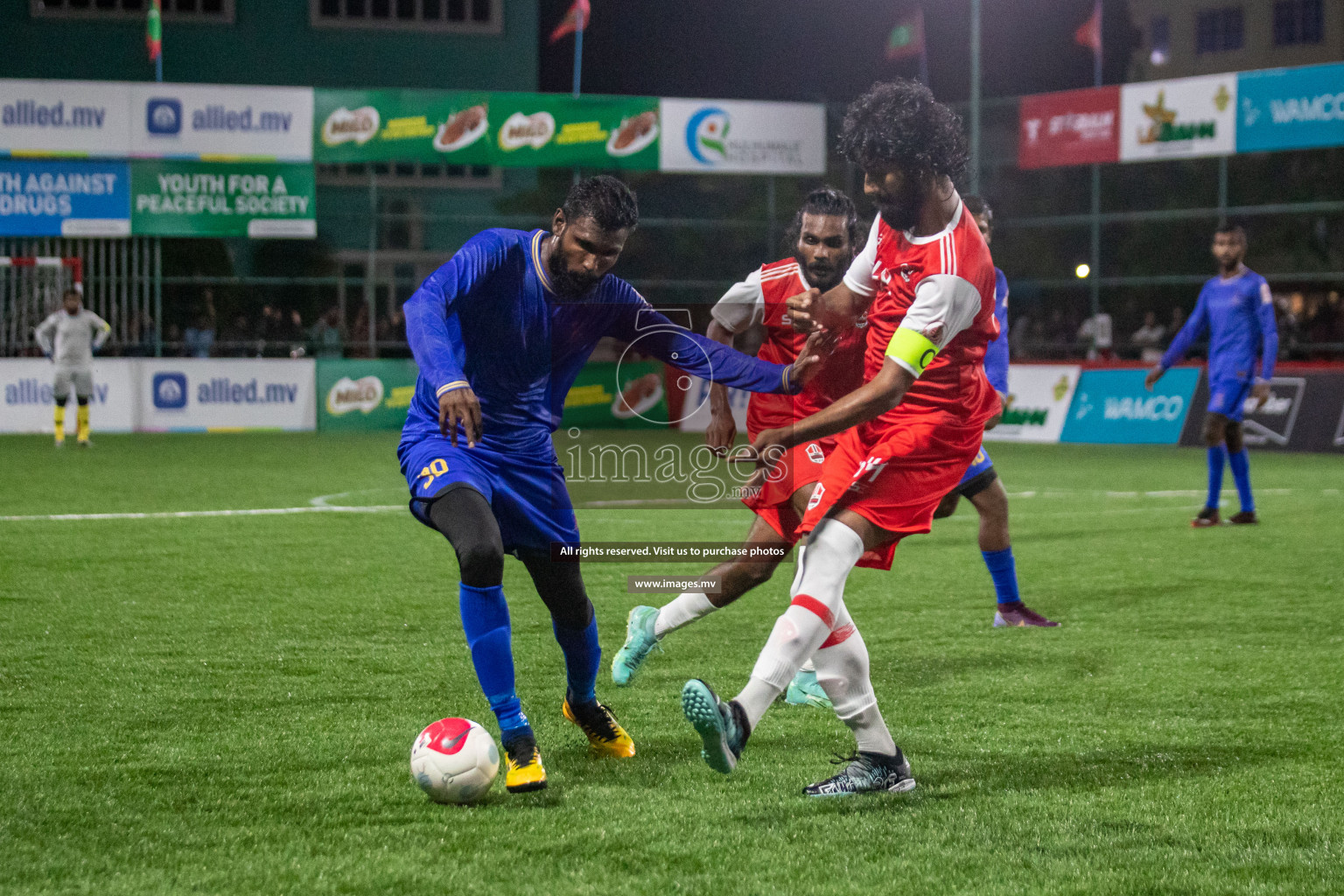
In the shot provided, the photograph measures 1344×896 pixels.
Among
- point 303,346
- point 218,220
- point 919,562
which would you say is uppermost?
point 218,220

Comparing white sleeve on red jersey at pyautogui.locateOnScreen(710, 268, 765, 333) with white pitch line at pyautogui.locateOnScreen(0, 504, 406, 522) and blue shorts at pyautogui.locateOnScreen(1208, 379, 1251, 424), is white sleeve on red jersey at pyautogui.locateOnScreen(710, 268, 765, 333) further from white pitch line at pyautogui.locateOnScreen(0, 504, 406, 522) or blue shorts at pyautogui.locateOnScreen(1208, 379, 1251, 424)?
white pitch line at pyautogui.locateOnScreen(0, 504, 406, 522)

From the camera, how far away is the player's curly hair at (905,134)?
13.7ft

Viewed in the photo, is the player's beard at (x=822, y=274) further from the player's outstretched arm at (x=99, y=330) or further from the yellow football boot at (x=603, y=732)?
the player's outstretched arm at (x=99, y=330)

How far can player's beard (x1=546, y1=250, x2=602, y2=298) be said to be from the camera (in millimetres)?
4562

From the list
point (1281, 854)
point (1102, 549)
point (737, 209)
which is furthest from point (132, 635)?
point (737, 209)

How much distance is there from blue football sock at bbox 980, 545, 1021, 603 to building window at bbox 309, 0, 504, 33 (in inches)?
1130

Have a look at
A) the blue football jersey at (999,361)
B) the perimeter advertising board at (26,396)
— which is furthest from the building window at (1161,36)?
the blue football jersey at (999,361)

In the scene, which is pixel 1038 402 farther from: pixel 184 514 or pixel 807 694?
pixel 807 694

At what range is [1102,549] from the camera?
10.3 m

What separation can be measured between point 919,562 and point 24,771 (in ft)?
21.3

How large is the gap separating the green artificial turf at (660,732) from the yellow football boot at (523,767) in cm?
6

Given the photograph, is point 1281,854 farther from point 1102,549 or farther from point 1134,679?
point 1102,549

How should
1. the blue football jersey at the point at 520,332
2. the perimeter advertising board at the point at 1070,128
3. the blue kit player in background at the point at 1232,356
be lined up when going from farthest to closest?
the perimeter advertising board at the point at 1070,128 < the blue kit player in background at the point at 1232,356 < the blue football jersey at the point at 520,332

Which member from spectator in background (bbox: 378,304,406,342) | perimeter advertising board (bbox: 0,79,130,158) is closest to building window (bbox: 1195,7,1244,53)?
spectator in background (bbox: 378,304,406,342)
